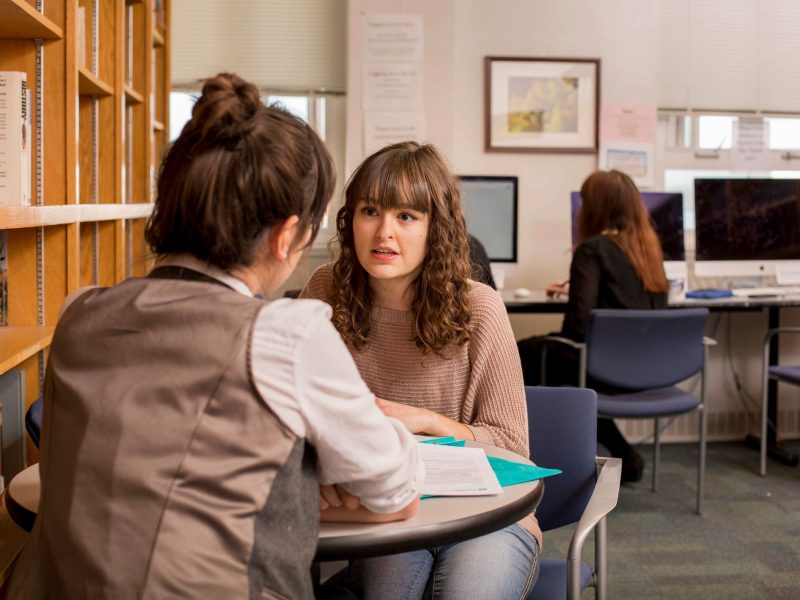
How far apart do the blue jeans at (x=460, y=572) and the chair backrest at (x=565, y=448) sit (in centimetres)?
26

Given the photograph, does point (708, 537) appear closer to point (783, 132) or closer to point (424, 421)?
point (424, 421)

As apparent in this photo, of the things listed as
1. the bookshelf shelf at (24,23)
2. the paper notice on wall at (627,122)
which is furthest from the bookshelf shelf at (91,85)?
the paper notice on wall at (627,122)

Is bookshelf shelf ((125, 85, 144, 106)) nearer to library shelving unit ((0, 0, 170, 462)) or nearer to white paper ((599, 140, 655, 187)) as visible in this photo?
library shelving unit ((0, 0, 170, 462))

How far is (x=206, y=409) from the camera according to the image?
99 cm

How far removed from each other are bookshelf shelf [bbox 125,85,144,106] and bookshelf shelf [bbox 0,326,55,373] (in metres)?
1.35

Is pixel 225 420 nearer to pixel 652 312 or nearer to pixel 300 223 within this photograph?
pixel 300 223

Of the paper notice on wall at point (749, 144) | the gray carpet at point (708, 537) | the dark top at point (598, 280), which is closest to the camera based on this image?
the gray carpet at point (708, 537)

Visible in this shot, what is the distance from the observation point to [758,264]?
14.1 feet

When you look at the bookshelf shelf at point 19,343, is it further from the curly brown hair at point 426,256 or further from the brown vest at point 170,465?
the brown vest at point 170,465

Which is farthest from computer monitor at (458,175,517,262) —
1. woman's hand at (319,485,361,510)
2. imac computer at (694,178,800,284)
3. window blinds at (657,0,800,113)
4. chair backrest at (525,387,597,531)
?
woman's hand at (319,485,361,510)

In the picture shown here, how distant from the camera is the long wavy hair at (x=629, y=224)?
3.54 m

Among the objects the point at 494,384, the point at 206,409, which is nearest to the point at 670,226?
the point at 494,384

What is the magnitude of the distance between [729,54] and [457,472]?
12.4ft

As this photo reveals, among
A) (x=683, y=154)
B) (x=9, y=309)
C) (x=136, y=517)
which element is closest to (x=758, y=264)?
(x=683, y=154)
